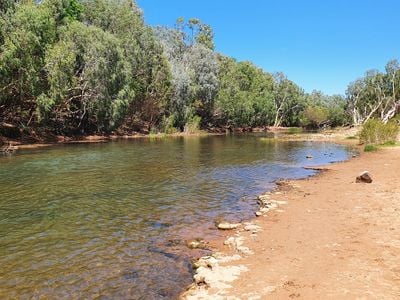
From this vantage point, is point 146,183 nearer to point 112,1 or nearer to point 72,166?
point 72,166

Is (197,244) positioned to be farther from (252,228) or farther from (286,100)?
(286,100)

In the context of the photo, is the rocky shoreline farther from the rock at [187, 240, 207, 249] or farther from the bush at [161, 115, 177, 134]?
the bush at [161, 115, 177, 134]

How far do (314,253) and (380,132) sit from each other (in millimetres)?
36323

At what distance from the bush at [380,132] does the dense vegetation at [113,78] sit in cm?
3196

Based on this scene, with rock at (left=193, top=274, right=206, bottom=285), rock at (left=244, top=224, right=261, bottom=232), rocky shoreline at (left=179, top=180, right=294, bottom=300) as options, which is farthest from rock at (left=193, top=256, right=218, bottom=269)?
rock at (left=244, top=224, right=261, bottom=232)

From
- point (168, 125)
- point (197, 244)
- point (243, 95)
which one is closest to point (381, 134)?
point (197, 244)

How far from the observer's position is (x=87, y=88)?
49.8 m

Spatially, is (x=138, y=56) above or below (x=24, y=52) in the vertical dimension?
above

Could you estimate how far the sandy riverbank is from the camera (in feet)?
23.5

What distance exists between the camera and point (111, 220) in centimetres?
1302

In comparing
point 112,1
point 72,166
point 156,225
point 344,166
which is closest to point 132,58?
point 112,1

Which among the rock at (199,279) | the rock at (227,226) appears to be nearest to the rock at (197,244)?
the rock at (227,226)

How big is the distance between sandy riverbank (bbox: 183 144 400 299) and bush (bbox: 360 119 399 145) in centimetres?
2714

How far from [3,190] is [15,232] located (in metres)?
7.07
